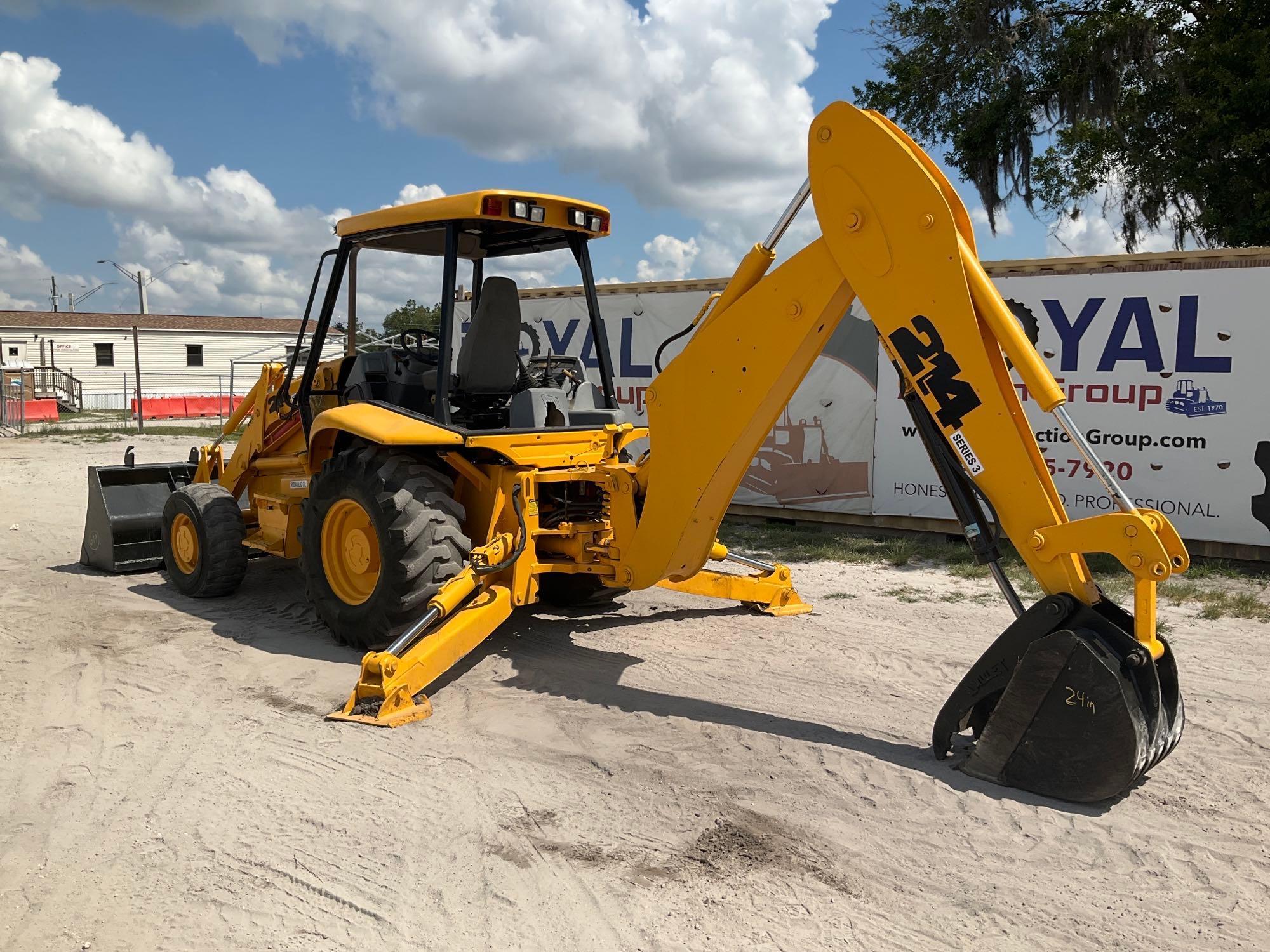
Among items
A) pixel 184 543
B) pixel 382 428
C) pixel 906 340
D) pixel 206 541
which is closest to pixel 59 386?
pixel 184 543

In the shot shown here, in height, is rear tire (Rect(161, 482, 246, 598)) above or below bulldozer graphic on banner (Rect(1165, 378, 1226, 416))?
below

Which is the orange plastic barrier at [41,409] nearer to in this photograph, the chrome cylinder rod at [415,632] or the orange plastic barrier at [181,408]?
the orange plastic barrier at [181,408]

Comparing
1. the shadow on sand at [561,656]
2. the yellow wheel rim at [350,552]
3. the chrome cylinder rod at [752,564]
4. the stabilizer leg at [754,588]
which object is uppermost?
the yellow wheel rim at [350,552]

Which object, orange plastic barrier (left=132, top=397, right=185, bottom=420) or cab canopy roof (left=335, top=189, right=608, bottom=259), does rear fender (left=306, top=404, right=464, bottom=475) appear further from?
orange plastic barrier (left=132, top=397, right=185, bottom=420)

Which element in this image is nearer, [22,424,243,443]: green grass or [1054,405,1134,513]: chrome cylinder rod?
[1054,405,1134,513]: chrome cylinder rod

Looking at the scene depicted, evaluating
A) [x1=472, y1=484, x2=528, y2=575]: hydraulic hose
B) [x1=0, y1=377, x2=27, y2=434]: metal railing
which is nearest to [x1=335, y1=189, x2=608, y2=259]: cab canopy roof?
[x1=472, y1=484, x2=528, y2=575]: hydraulic hose

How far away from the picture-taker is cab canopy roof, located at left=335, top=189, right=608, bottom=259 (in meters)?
5.48

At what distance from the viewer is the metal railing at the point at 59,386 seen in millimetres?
36719

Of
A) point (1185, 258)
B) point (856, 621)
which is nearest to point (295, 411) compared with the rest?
point (856, 621)

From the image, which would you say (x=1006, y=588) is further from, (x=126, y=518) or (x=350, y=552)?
(x=126, y=518)

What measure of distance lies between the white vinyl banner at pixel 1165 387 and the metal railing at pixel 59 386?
Answer: 36.5 meters

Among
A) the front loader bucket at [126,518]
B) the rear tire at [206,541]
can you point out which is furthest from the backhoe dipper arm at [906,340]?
the front loader bucket at [126,518]

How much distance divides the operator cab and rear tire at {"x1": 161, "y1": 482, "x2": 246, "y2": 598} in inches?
44.2

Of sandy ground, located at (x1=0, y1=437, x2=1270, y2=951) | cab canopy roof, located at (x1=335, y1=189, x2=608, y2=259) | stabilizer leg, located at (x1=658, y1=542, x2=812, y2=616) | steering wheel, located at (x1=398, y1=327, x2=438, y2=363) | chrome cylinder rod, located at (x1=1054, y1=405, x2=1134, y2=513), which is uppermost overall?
cab canopy roof, located at (x1=335, y1=189, x2=608, y2=259)
